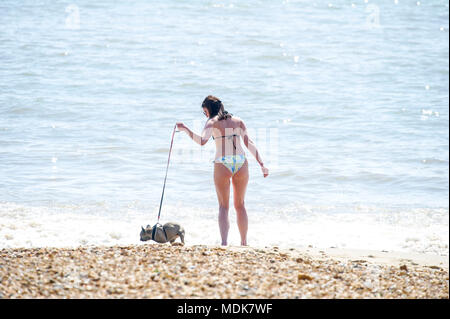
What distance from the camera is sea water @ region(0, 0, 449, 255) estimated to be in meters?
7.91

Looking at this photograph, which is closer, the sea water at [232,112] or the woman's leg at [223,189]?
the woman's leg at [223,189]

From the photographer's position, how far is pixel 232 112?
45.3 feet

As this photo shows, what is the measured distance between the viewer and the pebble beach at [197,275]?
4.02m

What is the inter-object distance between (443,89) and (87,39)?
10377mm

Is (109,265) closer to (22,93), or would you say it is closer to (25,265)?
(25,265)

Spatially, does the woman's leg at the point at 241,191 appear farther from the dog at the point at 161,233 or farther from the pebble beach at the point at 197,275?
the pebble beach at the point at 197,275

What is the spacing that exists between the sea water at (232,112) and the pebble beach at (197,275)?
1.82m

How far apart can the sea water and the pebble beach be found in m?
1.82

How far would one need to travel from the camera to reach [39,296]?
3.88 m

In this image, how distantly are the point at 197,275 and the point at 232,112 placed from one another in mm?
9654

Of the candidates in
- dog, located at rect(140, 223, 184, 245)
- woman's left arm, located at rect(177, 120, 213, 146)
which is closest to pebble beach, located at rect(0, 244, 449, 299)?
dog, located at rect(140, 223, 184, 245)

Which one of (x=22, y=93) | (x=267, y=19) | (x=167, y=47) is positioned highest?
(x=267, y=19)

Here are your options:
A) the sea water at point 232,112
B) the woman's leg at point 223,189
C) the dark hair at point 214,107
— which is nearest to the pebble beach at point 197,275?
the woman's leg at point 223,189
